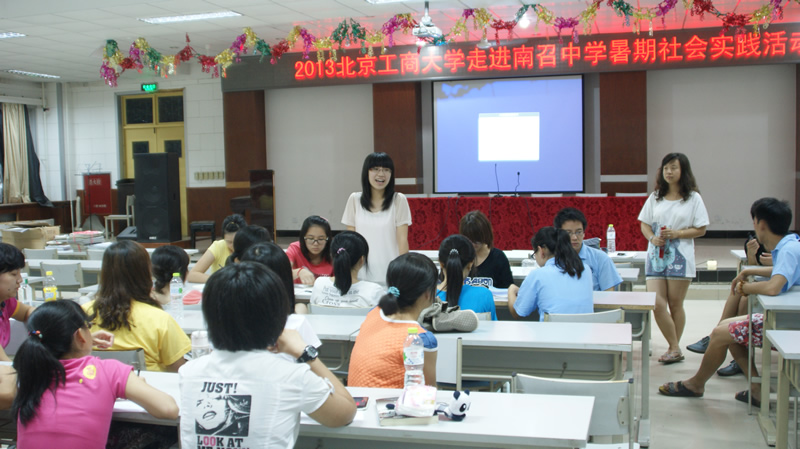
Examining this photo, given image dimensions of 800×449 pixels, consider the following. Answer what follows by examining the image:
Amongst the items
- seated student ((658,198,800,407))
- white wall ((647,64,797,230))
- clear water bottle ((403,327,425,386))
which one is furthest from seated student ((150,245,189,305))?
white wall ((647,64,797,230))

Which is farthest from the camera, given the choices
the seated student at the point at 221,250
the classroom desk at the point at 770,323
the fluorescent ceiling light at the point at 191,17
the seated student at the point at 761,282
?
the fluorescent ceiling light at the point at 191,17

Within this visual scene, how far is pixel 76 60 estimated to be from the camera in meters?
10.8

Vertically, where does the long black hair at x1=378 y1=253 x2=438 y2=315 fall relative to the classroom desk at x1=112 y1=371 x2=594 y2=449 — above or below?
above

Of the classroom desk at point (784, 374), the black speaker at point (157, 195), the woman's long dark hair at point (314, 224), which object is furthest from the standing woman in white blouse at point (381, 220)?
the black speaker at point (157, 195)

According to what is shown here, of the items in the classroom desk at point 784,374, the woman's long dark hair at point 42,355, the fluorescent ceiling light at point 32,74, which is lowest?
the classroom desk at point 784,374

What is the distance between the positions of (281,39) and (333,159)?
2.08 m

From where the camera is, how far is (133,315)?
2.59 meters

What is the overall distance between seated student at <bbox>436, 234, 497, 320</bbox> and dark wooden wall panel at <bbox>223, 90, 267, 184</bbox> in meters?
8.37

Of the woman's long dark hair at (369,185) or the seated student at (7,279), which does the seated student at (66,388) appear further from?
the woman's long dark hair at (369,185)

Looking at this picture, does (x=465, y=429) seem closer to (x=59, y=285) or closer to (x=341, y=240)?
(x=341, y=240)

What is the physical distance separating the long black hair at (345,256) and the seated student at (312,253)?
0.77 meters

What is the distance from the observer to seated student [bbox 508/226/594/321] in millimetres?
3463

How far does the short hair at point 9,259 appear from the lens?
2818 millimetres

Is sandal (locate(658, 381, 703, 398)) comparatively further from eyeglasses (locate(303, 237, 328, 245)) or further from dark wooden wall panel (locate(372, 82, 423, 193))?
dark wooden wall panel (locate(372, 82, 423, 193))
